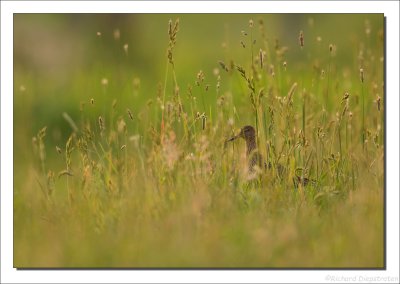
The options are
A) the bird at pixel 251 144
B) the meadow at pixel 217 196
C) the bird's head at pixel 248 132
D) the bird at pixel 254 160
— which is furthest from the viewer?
the bird's head at pixel 248 132

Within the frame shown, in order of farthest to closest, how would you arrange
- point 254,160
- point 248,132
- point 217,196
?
point 248,132 → point 254,160 → point 217,196

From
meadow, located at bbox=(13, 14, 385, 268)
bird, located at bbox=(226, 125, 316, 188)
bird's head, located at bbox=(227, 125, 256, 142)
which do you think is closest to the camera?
meadow, located at bbox=(13, 14, 385, 268)

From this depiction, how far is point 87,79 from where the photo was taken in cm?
1193

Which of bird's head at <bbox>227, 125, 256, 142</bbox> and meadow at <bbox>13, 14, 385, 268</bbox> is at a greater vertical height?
bird's head at <bbox>227, 125, 256, 142</bbox>

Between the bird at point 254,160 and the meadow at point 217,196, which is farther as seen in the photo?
the bird at point 254,160

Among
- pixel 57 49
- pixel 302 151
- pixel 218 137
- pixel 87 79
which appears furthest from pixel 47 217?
pixel 57 49

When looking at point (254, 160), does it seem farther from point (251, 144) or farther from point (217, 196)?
point (217, 196)

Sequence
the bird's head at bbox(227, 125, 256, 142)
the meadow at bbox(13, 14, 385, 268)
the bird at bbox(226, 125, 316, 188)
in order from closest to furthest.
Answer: the meadow at bbox(13, 14, 385, 268) → the bird at bbox(226, 125, 316, 188) → the bird's head at bbox(227, 125, 256, 142)

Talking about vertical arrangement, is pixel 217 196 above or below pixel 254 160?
below

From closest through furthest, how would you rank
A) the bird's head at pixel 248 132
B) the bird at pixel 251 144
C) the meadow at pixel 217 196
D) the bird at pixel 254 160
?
1. the meadow at pixel 217 196
2. the bird at pixel 254 160
3. the bird at pixel 251 144
4. the bird's head at pixel 248 132

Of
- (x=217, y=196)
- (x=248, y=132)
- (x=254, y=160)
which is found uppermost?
(x=248, y=132)

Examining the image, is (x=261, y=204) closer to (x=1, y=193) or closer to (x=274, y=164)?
(x=274, y=164)

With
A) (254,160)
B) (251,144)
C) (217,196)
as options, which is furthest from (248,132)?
(217,196)

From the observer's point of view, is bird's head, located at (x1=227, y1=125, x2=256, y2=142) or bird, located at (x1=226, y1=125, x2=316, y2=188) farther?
bird's head, located at (x1=227, y1=125, x2=256, y2=142)
